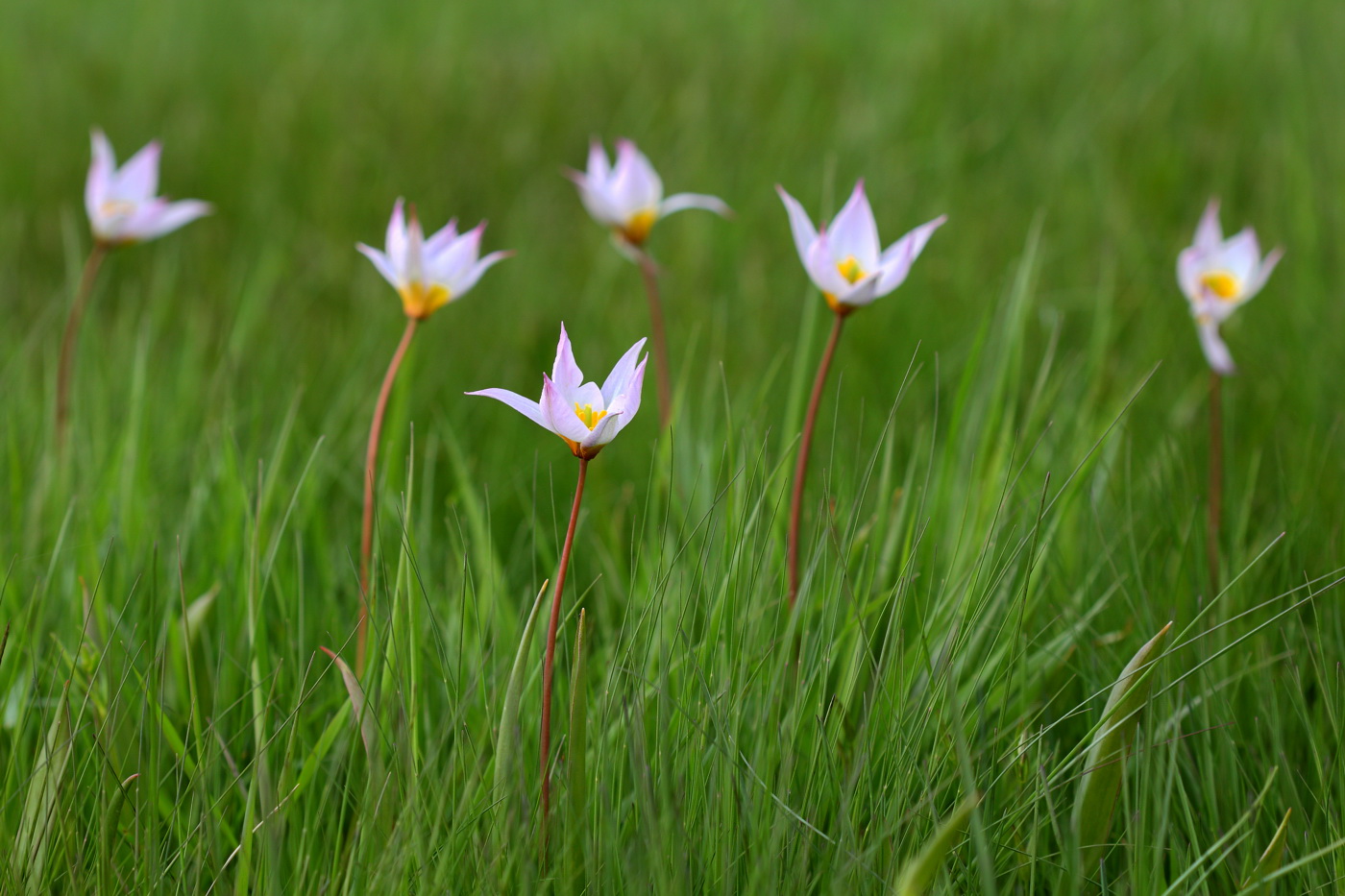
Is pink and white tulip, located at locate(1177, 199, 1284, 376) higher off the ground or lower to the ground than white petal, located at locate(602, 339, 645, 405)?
higher

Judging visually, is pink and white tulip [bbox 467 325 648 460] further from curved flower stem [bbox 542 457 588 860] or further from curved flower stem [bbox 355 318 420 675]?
curved flower stem [bbox 355 318 420 675]

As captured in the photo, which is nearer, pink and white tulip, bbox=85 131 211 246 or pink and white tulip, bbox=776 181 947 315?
pink and white tulip, bbox=776 181 947 315

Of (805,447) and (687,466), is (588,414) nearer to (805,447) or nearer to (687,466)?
(805,447)

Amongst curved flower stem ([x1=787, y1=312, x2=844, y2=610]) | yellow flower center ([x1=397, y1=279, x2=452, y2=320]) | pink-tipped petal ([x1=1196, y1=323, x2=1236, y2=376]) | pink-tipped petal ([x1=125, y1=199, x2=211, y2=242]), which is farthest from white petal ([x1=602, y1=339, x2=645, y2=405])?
pink-tipped petal ([x1=125, y1=199, x2=211, y2=242])

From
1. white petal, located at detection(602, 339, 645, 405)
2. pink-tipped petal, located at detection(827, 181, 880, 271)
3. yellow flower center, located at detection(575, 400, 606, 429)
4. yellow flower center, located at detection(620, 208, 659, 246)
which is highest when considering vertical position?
yellow flower center, located at detection(620, 208, 659, 246)

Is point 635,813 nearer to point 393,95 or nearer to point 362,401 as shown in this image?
point 362,401

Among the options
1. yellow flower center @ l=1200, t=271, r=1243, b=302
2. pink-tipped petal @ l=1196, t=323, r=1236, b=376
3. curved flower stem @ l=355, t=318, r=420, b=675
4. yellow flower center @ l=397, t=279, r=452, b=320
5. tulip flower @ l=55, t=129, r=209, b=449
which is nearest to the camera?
curved flower stem @ l=355, t=318, r=420, b=675

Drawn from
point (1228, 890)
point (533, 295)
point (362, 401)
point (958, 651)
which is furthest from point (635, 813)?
point (533, 295)
